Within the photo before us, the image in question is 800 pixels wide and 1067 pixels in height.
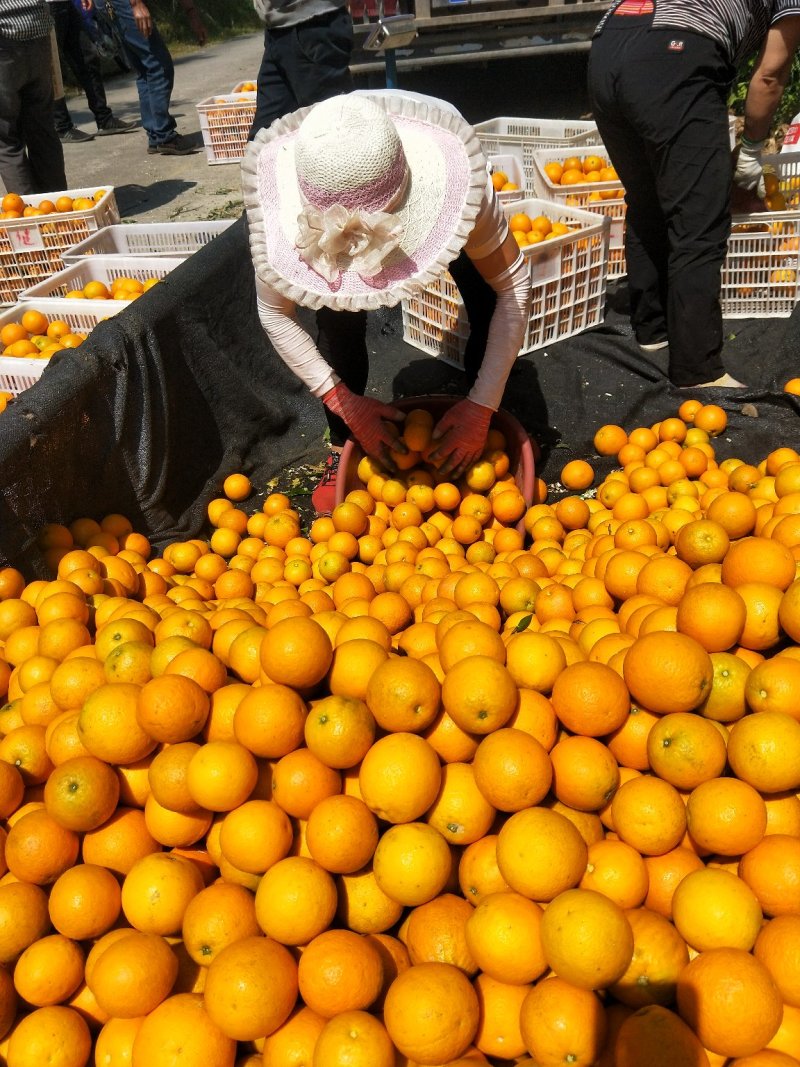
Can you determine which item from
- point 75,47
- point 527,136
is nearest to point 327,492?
point 527,136

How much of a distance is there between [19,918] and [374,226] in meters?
2.00

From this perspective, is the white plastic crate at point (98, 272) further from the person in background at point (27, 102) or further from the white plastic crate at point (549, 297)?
the person in background at point (27, 102)

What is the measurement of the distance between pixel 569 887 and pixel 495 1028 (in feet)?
0.93

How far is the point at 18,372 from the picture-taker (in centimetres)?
407

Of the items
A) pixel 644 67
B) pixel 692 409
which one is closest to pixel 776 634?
pixel 692 409

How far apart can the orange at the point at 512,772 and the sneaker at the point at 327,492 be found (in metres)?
2.43

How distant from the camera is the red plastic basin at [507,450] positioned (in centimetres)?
364

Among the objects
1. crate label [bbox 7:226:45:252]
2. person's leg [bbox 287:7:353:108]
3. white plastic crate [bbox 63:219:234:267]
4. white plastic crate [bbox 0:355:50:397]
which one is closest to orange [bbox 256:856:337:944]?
white plastic crate [bbox 0:355:50:397]

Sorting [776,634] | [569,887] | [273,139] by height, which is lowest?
[569,887]

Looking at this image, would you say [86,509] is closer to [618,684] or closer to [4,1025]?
[4,1025]

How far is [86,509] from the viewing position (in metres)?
3.51

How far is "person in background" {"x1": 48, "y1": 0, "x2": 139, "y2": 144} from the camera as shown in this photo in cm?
1095

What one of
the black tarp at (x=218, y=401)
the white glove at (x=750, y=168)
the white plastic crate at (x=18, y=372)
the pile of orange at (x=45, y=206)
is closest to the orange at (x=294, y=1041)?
the black tarp at (x=218, y=401)

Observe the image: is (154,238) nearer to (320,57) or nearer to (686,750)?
(320,57)
